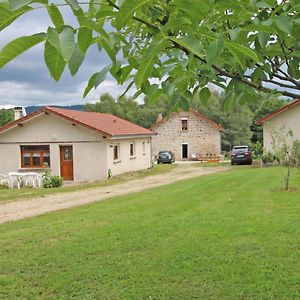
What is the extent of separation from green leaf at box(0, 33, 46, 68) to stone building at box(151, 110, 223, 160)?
143 feet

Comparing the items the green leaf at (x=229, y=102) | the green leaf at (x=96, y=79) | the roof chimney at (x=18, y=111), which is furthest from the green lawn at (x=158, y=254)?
the roof chimney at (x=18, y=111)

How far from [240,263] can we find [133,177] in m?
19.9

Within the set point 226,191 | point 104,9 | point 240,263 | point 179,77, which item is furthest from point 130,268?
point 226,191

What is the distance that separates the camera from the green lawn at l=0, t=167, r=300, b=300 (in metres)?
5.14

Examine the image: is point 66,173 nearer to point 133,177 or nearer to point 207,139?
point 133,177

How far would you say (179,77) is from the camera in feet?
6.72

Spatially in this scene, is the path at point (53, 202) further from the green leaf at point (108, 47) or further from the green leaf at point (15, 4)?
the green leaf at point (15, 4)

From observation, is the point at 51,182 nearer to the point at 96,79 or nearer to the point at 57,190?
the point at 57,190

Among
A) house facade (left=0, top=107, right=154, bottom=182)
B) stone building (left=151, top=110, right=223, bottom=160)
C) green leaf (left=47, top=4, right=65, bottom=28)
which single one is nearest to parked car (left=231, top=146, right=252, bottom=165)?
stone building (left=151, top=110, right=223, bottom=160)

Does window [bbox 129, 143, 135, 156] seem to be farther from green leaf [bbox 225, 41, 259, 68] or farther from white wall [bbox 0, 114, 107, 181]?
green leaf [bbox 225, 41, 259, 68]

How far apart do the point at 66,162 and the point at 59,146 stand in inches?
42.6

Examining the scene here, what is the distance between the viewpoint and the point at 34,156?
25.5 meters

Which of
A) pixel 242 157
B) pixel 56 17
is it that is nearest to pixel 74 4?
Result: pixel 56 17

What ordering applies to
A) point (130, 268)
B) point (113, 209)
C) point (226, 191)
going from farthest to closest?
1. point (226, 191)
2. point (113, 209)
3. point (130, 268)
